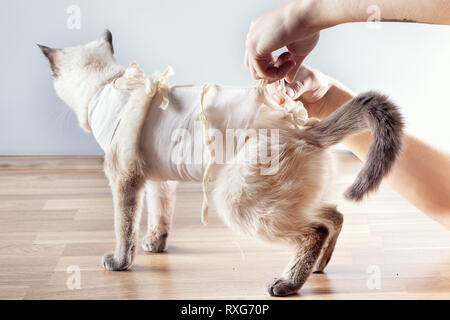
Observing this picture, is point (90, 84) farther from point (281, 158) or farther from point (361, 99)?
point (361, 99)

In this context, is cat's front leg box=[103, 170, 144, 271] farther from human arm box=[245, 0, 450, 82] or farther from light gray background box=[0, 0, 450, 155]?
light gray background box=[0, 0, 450, 155]

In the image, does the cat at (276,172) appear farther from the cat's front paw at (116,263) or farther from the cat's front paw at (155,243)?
the cat's front paw at (155,243)

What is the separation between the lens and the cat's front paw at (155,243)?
3.76 feet

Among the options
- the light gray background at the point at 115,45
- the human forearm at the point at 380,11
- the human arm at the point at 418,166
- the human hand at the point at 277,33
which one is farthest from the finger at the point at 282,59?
the light gray background at the point at 115,45

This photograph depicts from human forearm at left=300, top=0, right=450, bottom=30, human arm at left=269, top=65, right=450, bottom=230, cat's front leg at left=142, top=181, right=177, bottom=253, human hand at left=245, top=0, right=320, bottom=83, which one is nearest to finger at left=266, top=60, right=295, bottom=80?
human hand at left=245, top=0, right=320, bottom=83

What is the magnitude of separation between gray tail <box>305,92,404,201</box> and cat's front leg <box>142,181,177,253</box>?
1.44 ft

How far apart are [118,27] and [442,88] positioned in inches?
40.6

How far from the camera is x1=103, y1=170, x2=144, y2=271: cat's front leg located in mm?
981

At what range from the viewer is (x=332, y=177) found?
0.94 metres

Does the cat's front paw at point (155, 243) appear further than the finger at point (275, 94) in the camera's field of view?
Yes

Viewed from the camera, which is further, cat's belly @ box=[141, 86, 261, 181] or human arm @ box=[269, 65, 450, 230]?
human arm @ box=[269, 65, 450, 230]

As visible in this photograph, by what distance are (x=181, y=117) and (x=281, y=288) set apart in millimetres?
358

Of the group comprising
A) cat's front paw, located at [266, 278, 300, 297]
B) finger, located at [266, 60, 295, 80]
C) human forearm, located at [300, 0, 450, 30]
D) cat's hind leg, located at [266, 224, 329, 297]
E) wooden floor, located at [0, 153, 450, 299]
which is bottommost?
wooden floor, located at [0, 153, 450, 299]
